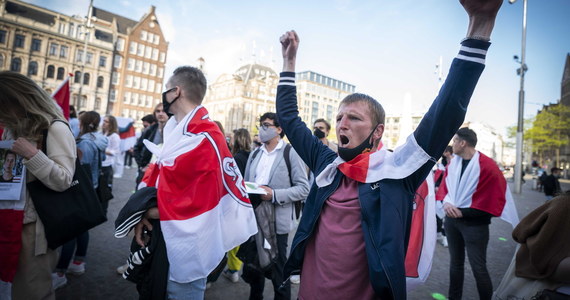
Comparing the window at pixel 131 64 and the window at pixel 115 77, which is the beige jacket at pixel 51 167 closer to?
the window at pixel 115 77

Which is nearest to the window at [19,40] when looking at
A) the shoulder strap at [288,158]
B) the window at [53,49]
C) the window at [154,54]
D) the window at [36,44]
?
the window at [36,44]

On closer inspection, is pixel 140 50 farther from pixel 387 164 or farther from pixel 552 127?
pixel 552 127

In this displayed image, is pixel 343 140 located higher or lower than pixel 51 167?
higher

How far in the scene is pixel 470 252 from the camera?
3580mm

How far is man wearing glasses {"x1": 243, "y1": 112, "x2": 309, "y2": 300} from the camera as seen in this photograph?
11.0ft

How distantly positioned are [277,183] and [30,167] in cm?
230

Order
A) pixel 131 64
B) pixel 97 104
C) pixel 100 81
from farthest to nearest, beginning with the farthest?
pixel 131 64 → pixel 100 81 → pixel 97 104

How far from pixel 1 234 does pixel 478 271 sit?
4.65 m

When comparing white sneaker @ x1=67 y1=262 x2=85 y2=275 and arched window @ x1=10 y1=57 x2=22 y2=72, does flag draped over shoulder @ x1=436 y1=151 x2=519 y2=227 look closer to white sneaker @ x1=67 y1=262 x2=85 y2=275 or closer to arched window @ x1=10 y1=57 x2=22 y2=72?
white sneaker @ x1=67 y1=262 x2=85 y2=275

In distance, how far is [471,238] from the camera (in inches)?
143

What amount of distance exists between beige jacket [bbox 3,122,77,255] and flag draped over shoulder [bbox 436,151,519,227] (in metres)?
4.27

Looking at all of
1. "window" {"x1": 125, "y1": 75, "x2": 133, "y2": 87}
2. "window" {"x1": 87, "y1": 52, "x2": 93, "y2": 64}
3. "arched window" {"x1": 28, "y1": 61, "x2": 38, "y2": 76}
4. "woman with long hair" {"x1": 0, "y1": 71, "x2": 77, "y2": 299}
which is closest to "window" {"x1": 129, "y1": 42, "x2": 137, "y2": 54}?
"window" {"x1": 125, "y1": 75, "x2": 133, "y2": 87}

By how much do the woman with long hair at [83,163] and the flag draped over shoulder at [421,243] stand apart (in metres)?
3.82

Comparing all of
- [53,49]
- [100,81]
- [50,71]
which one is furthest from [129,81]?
[53,49]
